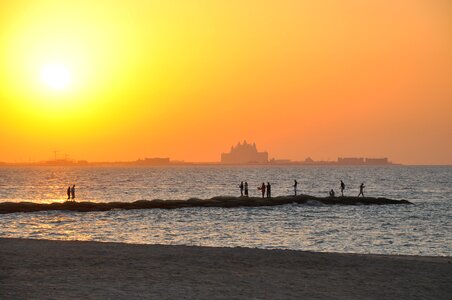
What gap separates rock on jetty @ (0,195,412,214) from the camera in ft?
220

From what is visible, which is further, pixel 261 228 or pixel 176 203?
pixel 176 203

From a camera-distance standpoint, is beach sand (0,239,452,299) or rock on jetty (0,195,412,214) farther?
rock on jetty (0,195,412,214)

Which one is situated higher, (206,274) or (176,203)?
(206,274)

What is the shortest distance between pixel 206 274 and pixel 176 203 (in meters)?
54.0

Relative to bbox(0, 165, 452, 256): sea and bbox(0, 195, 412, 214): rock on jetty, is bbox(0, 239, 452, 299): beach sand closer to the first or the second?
bbox(0, 165, 452, 256): sea

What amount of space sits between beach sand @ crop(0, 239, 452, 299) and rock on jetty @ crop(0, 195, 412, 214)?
42043 millimetres

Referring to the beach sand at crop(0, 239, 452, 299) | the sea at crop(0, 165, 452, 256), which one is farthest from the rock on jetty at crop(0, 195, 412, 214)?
the beach sand at crop(0, 239, 452, 299)

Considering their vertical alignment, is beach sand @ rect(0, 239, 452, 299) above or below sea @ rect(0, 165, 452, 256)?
above

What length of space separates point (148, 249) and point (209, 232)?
20110 mm

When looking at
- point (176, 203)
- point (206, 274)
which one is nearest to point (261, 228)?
point (176, 203)

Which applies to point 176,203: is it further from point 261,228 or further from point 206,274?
point 206,274

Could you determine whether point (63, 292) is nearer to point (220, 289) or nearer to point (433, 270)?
point (220, 289)

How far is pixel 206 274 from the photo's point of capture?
19.7 meters

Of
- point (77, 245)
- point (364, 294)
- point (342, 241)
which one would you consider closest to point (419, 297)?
point (364, 294)
